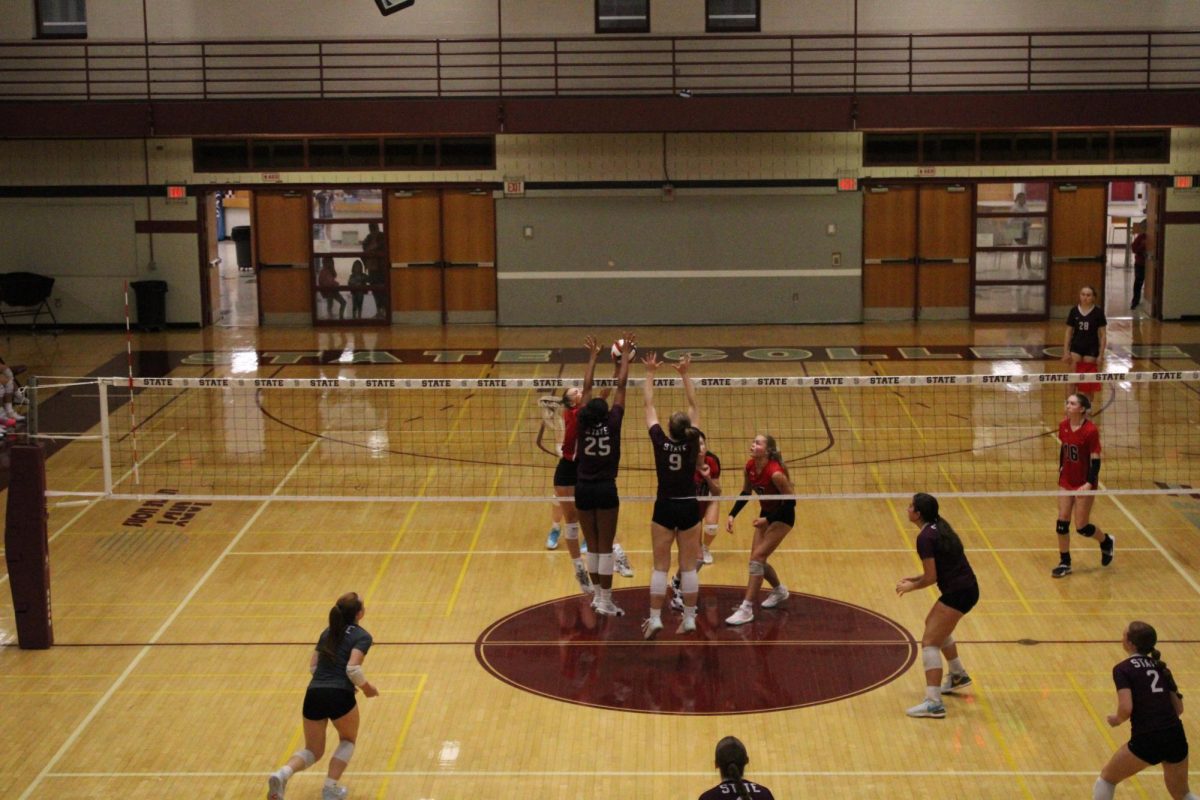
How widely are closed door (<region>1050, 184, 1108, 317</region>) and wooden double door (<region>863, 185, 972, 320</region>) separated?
173 centimetres

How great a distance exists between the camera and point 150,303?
2958 cm

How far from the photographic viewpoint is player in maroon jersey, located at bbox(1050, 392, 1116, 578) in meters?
13.9

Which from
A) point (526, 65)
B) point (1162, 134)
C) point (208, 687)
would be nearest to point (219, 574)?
point (208, 687)

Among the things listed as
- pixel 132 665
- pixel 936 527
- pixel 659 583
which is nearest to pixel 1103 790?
pixel 936 527

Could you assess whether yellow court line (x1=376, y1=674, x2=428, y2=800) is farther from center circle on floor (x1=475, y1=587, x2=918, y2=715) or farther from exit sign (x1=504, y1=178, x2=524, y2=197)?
exit sign (x1=504, y1=178, x2=524, y2=197)

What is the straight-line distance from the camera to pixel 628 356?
12414 millimetres

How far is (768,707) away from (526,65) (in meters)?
18.7

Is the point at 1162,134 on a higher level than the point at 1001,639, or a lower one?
higher

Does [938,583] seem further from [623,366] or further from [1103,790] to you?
[623,366]

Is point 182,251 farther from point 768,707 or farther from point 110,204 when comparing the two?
point 768,707

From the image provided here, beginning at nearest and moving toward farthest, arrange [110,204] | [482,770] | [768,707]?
[482,770] → [768,707] → [110,204]

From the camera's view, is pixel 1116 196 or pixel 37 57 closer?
pixel 37 57

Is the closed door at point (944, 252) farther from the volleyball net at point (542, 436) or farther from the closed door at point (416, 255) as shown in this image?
the closed door at point (416, 255)

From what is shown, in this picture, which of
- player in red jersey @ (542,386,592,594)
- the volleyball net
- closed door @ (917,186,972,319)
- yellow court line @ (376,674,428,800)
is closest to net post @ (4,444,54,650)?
the volleyball net
